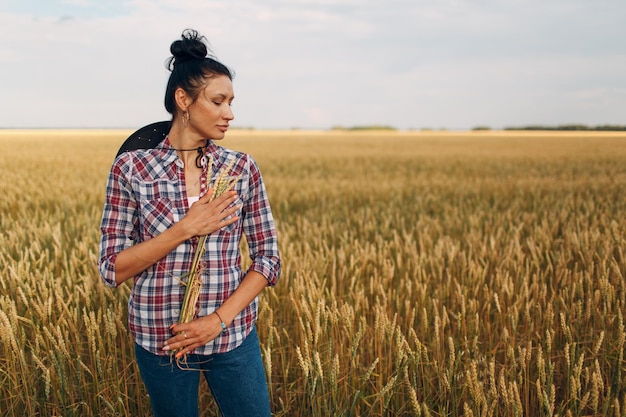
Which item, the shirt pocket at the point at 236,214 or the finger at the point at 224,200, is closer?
the finger at the point at 224,200

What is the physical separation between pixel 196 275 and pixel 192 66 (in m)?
0.58

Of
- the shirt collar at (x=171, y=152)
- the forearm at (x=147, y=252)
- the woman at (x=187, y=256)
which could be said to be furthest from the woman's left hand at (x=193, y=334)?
the shirt collar at (x=171, y=152)

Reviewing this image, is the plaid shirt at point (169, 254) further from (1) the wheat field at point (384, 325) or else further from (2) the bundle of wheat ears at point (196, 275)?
(1) the wheat field at point (384, 325)

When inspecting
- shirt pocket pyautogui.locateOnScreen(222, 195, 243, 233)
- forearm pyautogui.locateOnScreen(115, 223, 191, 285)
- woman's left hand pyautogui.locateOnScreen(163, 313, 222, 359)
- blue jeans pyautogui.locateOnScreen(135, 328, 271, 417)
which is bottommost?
blue jeans pyautogui.locateOnScreen(135, 328, 271, 417)

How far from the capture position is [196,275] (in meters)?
1.50

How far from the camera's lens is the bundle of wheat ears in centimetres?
147

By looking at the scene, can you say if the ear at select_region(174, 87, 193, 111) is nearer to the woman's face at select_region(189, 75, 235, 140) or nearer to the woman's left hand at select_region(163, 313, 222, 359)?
the woman's face at select_region(189, 75, 235, 140)

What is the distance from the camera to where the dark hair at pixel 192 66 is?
5.02ft

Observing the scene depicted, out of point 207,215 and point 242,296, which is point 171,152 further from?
point 242,296

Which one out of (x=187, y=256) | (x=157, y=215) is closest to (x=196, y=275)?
(x=187, y=256)

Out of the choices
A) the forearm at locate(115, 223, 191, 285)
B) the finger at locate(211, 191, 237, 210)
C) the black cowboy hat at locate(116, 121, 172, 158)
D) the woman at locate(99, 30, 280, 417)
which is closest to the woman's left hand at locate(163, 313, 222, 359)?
the woman at locate(99, 30, 280, 417)

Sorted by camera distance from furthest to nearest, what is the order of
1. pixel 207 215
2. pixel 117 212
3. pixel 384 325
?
pixel 384 325 < pixel 117 212 < pixel 207 215

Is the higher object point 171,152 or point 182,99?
point 182,99

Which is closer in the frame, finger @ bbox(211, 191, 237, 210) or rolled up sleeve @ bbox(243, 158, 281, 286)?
finger @ bbox(211, 191, 237, 210)
